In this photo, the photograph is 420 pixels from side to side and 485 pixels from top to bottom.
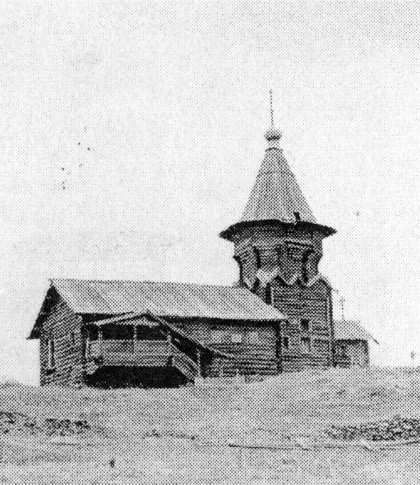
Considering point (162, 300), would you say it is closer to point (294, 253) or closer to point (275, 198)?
point (294, 253)

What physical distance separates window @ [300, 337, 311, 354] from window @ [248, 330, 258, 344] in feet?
10.1

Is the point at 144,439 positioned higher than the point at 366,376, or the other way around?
the point at 366,376

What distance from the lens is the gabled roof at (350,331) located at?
242 ft

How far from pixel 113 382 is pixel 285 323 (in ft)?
34.1

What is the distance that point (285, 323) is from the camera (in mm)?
48469

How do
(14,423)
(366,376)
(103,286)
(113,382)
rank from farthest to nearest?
(103,286) → (113,382) → (366,376) → (14,423)

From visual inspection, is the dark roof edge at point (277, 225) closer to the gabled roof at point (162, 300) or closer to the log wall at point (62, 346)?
the gabled roof at point (162, 300)

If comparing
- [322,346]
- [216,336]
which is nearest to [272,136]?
[322,346]

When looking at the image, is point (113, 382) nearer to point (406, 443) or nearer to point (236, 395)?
point (236, 395)

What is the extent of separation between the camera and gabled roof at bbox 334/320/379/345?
73.7m

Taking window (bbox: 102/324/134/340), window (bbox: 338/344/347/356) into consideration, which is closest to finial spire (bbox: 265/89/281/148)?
window (bbox: 102/324/134/340)

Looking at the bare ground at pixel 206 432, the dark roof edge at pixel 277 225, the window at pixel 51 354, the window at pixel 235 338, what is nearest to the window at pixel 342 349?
the dark roof edge at pixel 277 225

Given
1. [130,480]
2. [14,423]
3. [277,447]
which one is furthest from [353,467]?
[14,423]

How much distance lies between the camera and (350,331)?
7469cm
